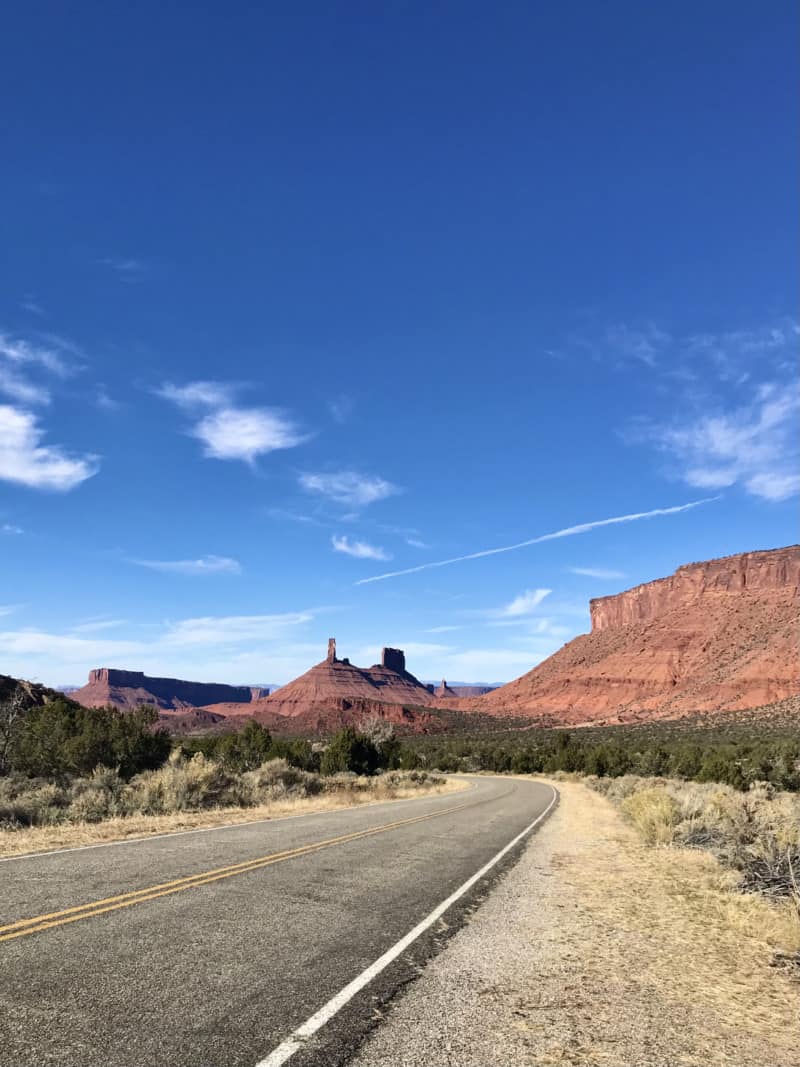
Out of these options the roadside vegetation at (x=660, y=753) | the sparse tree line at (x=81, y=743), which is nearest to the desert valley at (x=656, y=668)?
the roadside vegetation at (x=660, y=753)

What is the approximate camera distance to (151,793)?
18906mm

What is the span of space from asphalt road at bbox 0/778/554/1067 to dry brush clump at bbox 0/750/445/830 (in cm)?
472

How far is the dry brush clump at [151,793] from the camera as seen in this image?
50.5 feet

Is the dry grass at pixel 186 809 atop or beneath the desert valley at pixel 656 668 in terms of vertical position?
beneath

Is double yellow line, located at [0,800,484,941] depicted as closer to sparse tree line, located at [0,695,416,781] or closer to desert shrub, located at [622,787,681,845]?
desert shrub, located at [622,787,681,845]

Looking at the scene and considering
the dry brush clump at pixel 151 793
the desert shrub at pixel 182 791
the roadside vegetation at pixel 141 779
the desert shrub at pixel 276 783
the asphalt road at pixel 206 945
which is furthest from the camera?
the desert shrub at pixel 276 783

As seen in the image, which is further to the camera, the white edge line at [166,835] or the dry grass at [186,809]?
the dry grass at [186,809]

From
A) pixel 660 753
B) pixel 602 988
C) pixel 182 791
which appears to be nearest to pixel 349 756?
pixel 660 753

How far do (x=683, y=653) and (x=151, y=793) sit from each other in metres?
119

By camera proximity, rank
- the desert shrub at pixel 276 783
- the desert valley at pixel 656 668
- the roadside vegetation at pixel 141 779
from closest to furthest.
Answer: the roadside vegetation at pixel 141 779 → the desert shrub at pixel 276 783 → the desert valley at pixel 656 668

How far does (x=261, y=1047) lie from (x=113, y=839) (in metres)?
9.87

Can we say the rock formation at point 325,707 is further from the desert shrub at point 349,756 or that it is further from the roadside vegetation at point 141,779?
the roadside vegetation at point 141,779

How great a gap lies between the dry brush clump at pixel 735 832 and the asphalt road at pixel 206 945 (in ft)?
12.9

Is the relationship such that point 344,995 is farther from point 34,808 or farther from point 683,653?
point 683,653
